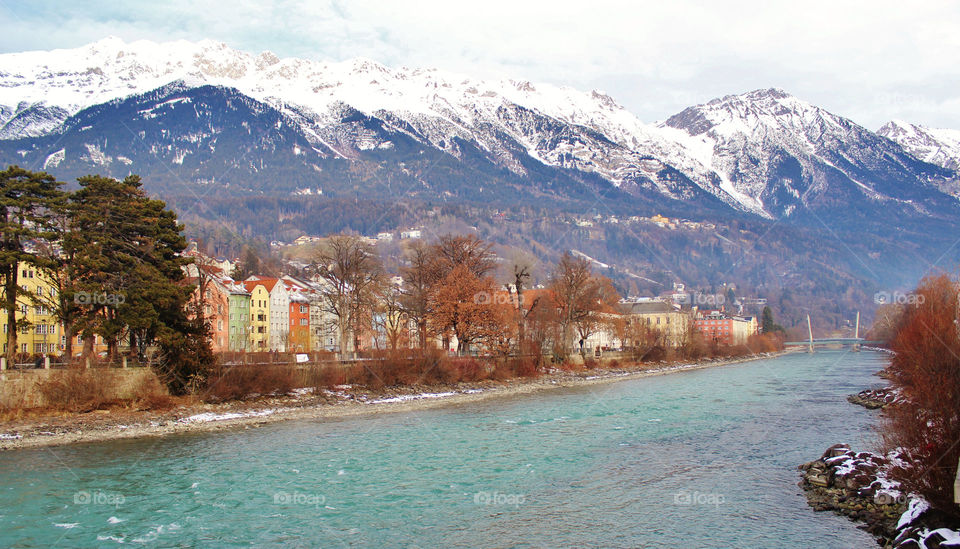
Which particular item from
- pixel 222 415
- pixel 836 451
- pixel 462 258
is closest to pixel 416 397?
pixel 222 415

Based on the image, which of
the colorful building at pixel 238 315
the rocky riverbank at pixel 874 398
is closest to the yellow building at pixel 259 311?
the colorful building at pixel 238 315

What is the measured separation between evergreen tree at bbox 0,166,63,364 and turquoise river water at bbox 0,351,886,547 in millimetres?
14196

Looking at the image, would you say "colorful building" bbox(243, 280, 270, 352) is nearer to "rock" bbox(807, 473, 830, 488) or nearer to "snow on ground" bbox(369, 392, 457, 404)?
"snow on ground" bbox(369, 392, 457, 404)


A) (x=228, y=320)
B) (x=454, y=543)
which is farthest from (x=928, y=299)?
(x=228, y=320)

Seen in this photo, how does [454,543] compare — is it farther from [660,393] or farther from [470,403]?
[660,393]

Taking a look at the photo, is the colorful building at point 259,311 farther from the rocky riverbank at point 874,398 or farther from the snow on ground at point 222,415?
the rocky riverbank at point 874,398

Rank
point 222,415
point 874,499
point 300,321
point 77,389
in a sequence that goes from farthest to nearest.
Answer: point 300,321
point 222,415
point 77,389
point 874,499

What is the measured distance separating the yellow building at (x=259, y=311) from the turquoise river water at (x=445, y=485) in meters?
59.4

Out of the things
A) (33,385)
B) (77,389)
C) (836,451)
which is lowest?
(836,451)

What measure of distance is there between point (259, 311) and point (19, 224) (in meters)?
58.4

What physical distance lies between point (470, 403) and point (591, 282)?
35.2 metres

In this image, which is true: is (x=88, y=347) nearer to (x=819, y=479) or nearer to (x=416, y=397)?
(x=416, y=397)

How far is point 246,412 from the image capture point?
4522 centimetres

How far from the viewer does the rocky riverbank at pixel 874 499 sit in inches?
679
